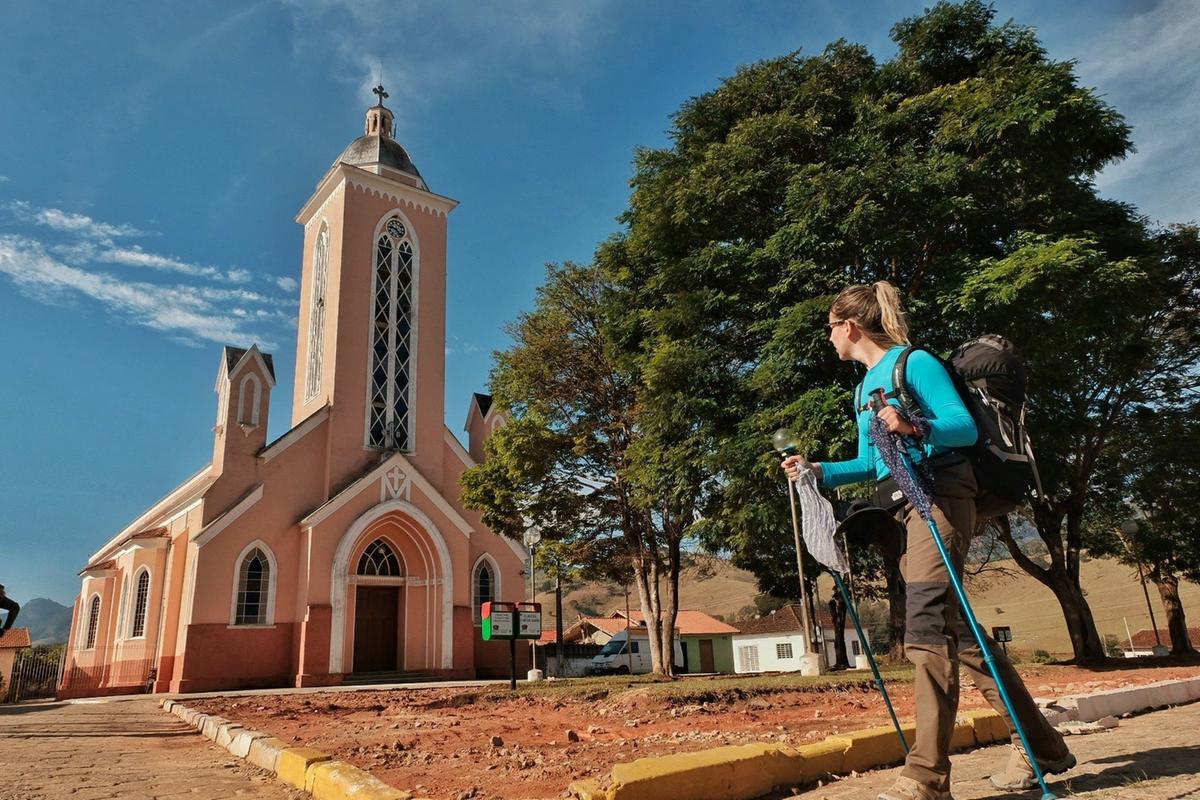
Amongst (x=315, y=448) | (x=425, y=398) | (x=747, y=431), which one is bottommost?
(x=747, y=431)

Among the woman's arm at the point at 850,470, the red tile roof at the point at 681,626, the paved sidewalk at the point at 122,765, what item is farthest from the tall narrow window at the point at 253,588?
the red tile roof at the point at 681,626

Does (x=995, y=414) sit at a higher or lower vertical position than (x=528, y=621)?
higher

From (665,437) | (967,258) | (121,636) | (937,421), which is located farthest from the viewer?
(121,636)

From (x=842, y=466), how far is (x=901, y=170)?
11950 millimetres

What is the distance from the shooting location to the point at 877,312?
373cm

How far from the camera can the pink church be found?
65.3 ft

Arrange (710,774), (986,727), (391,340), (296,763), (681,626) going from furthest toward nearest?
(681,626) → (391,340) → (986,727) → (296,763) → (710,774)

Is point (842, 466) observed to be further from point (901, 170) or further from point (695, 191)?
point (695, 191)

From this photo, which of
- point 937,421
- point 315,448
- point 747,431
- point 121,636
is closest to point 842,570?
point 937,421

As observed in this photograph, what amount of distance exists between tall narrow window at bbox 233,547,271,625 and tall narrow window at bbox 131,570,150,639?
359cm

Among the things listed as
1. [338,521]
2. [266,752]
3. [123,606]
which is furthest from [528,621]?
[123,606]

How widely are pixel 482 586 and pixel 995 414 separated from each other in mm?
22503

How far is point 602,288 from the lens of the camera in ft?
67.5

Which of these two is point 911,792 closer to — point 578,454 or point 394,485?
point 578,454
